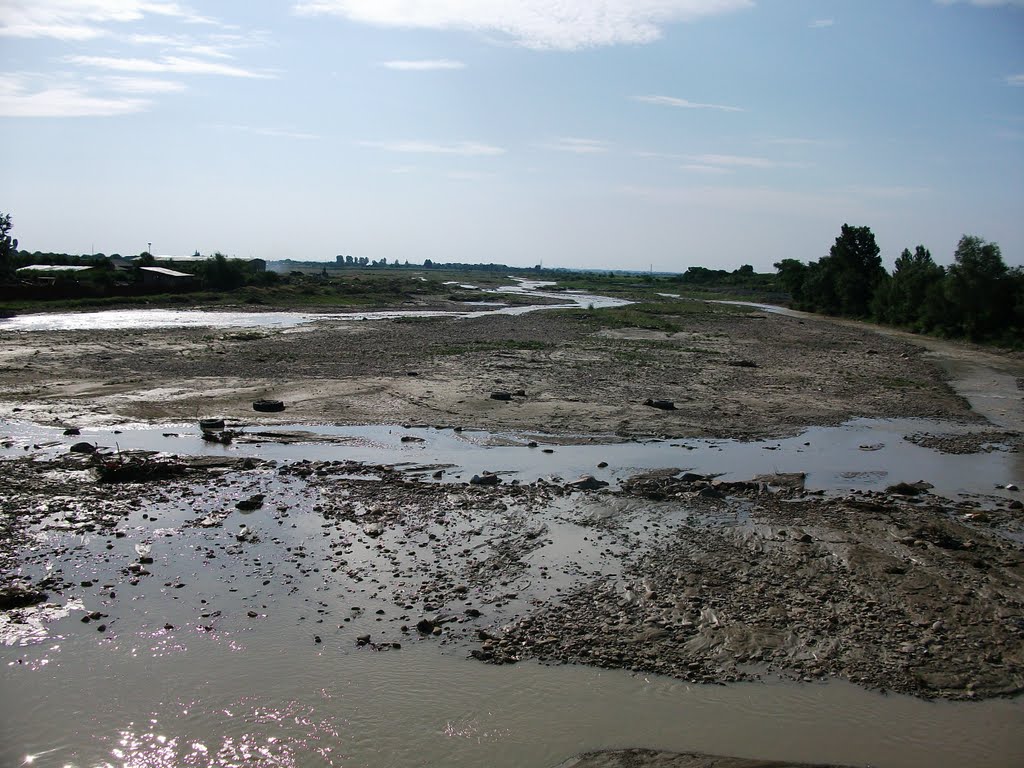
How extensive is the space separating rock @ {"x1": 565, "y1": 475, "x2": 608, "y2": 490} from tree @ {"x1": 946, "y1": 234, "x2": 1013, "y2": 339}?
41.4 metres

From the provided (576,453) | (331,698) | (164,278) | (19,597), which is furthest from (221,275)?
(331,698)

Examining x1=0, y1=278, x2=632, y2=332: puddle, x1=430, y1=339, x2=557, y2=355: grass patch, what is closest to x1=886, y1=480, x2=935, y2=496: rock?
x1=430, y1=339, x2=557, y2=355: grass patch

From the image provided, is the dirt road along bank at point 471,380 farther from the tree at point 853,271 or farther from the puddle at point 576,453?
the tree at point 853,271

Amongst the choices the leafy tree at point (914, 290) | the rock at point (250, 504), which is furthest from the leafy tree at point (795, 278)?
the rock at point (250, 504)

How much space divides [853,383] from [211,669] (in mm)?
26442

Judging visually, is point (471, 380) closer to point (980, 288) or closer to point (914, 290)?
point (980, 288)

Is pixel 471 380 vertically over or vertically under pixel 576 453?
over

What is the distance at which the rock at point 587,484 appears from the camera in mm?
14227

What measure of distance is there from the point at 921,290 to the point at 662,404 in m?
43.1

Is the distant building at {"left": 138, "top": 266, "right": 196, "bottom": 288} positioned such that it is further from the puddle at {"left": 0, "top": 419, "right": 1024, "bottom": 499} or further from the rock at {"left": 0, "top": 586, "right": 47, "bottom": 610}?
the rock at {"left": 0, "top": 586, "right": 47, "bottom": 610}

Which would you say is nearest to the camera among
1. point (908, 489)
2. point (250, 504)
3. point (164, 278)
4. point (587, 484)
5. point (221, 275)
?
point (250, 504)

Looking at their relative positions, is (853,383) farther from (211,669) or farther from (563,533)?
(211,669)

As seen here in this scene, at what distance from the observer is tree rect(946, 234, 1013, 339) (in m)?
45.9

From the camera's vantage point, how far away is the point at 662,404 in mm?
22203
